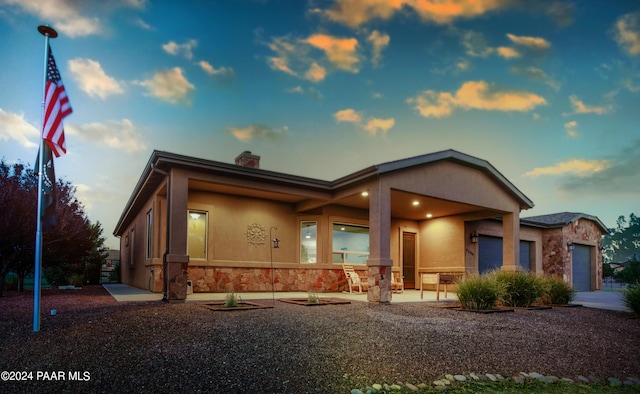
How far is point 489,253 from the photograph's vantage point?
51.1ft

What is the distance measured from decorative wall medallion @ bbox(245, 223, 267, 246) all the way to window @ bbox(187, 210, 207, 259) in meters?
1.31

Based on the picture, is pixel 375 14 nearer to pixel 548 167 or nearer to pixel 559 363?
pixel 559 363

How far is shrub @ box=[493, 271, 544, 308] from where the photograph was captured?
952 centimetres

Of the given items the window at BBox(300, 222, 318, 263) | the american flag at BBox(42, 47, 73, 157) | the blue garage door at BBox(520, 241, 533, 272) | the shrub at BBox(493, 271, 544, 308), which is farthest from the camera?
the blue garage door at BBox(520, 241, 533, 272)

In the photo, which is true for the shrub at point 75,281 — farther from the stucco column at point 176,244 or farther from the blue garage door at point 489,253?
the blue garage door at point 489,253

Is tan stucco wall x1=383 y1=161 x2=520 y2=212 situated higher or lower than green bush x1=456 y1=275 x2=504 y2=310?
higher

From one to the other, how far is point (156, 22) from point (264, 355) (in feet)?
28.5

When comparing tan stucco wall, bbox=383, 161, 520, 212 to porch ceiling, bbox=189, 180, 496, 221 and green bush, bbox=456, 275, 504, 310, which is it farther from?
green bush, bbox=456, 275, 504, 310

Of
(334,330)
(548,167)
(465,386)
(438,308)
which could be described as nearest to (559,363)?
(465,386)

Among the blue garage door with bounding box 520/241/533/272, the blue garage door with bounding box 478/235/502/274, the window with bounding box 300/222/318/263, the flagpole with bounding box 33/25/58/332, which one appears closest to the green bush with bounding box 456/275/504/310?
the window with bounding box 300/222/318/263

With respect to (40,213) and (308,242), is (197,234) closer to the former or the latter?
(308,242)

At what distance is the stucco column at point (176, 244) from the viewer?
8078mm

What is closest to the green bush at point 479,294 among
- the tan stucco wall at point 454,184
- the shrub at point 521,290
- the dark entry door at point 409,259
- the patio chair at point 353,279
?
the shrub at point 521,290

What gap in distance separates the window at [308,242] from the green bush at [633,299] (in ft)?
26.5
